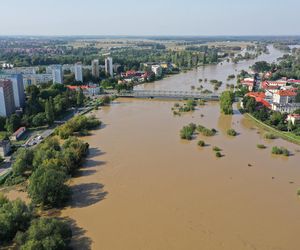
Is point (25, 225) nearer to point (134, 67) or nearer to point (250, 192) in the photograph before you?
point (250, 192)

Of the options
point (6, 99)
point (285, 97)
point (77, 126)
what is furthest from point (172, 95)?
point (6, 99)

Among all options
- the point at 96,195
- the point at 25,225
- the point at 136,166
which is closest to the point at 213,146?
the point at 136,166

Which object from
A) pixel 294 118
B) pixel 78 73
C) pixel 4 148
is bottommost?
pixel 4 148

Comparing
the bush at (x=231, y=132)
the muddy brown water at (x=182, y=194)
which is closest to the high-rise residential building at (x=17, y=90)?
the muddy brown water at (x=182, y=194)

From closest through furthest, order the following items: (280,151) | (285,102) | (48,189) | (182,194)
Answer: (48,189), (182,194), (280,151), (285,102)

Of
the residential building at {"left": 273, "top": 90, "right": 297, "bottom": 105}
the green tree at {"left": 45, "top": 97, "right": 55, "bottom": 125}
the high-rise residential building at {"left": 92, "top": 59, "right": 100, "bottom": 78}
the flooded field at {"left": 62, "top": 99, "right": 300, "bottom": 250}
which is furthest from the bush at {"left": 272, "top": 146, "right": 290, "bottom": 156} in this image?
the high-rise residential building at {"left": 92, "top": 59, "right": 100, "bottom": 78}

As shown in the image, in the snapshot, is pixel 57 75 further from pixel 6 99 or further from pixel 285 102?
pixel 285 102
